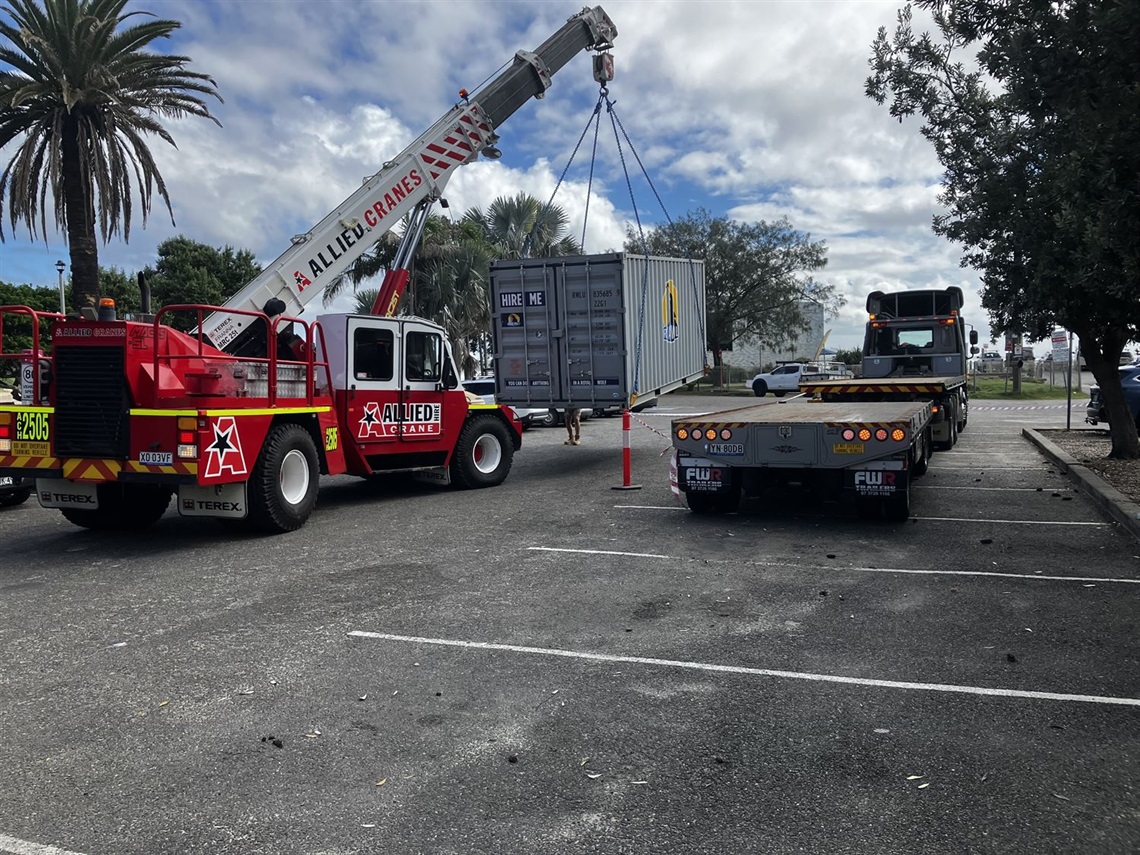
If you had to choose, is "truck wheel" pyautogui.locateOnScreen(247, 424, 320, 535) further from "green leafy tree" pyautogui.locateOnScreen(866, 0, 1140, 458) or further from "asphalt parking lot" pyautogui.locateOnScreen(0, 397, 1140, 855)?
"green leafy tree" pyautogui.locateOnScreen(866, 0, 1140, 458)

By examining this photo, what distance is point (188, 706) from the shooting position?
15.1ft

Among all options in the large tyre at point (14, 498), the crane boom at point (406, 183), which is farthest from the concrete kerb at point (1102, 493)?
the large tyre at point (14, 498)

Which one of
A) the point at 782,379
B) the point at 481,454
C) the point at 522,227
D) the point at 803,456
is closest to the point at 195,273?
the point at 522,227

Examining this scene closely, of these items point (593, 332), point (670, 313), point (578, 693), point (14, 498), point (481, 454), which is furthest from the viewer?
point (670, 313)

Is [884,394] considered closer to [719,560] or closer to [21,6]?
[719,560]

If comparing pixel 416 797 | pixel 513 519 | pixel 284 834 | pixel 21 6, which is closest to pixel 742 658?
pixel 416 797

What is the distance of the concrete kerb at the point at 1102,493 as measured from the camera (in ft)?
28.4

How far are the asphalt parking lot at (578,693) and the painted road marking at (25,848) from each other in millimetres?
58

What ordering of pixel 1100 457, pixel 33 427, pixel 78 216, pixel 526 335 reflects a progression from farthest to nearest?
pixel 78 216, pixel 526 335, pixel 1100 457, pixel 33 427

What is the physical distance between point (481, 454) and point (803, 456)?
5497mm

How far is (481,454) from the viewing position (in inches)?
A: 510

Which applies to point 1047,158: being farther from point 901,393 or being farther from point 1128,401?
point 1128,401

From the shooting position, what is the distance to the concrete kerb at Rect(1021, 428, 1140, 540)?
28.4ft

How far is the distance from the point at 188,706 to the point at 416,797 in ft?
5.50
